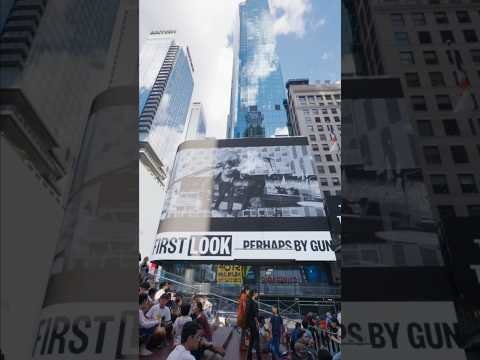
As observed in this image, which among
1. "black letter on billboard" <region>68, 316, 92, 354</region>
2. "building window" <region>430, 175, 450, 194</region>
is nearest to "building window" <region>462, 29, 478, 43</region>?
"building window" <region>430, 175, 450, 194</region>

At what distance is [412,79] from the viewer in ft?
64.3

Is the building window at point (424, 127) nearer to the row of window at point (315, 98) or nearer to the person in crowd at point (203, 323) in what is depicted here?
the person in crowd at point (203, 323)

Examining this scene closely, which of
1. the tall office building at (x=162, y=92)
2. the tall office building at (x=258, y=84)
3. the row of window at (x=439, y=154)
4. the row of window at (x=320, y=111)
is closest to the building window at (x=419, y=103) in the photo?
the row of window at (x=439, y=154)

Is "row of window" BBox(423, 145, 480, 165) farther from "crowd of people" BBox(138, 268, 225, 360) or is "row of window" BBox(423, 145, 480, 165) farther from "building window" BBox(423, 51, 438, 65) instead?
"crowd of people" BBox(138, 268, 225, 360)

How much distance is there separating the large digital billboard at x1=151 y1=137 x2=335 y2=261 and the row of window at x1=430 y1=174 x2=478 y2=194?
7.37 meters

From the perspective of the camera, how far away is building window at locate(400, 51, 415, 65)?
19891 millimetres

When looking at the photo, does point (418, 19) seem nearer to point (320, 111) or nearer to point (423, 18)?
point (423, 18)

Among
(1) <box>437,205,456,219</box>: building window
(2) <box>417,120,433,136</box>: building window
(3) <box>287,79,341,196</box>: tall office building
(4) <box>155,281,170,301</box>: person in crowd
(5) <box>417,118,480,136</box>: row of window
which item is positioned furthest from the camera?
(3) <box>287,79,341,196</box>: tall office building

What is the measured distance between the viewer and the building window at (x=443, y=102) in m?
19.1

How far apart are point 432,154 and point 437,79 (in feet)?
19.2

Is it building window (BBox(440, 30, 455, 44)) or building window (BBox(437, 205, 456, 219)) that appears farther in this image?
building window (BBox(440, 30, 455, 44))

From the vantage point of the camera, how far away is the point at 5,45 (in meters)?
2.21

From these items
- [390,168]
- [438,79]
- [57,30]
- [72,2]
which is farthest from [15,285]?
[438,79]

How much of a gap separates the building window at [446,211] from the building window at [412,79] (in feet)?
29.1
